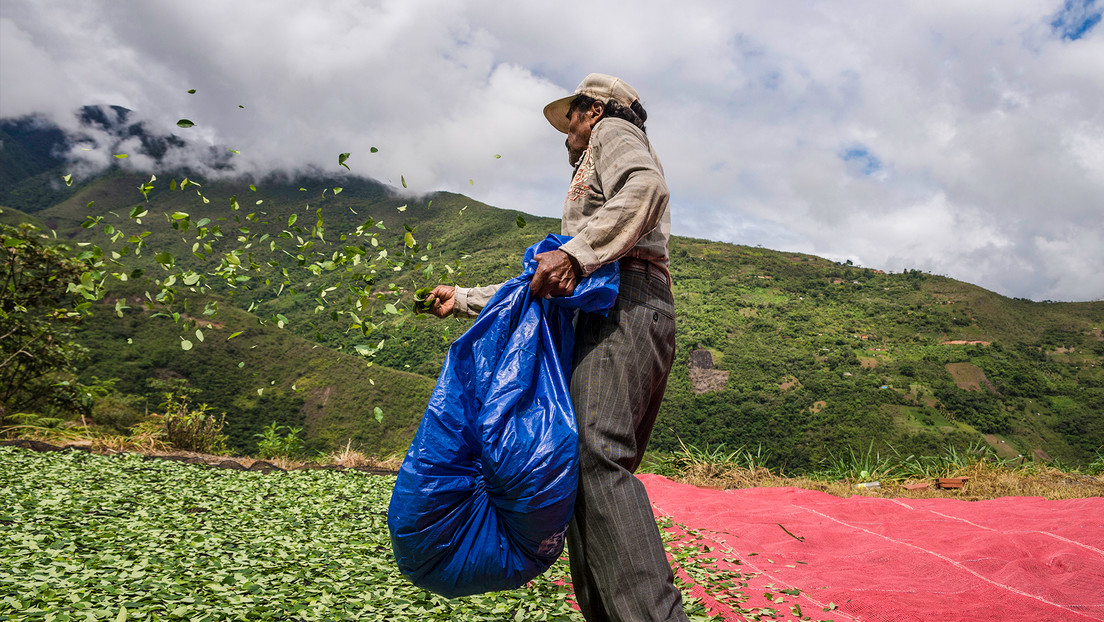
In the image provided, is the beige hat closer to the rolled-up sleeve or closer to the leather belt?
the leather belt

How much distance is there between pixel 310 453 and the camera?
322 inches

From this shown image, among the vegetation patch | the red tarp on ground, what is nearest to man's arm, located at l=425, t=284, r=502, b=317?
the red tarp on ground

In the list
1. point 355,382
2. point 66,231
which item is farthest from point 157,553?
point 66,231

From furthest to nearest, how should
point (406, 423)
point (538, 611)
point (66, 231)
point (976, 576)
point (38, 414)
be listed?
point (66, 231) → point (406, 423) → point (38, 414) → point (976, 576) → point (538, 611)

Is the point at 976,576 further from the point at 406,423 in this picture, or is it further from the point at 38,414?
the point at 38,414

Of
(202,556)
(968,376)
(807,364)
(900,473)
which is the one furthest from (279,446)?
(968,376)

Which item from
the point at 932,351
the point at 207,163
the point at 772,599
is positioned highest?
the point at 207,163

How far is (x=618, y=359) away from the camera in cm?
135

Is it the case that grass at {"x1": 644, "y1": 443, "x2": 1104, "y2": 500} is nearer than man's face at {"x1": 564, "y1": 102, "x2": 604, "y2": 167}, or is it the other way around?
man's face at {"x1": 564, "y1": 102, "x2": 604, "y2": 167}

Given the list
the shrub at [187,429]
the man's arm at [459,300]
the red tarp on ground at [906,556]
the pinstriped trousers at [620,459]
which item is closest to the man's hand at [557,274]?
the pinstriped trousers at [620,459]

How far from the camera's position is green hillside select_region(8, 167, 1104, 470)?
9.61 metres

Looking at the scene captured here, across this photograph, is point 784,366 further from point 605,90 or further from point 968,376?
point 605,90

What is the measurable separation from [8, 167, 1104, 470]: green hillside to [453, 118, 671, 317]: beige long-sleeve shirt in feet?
20.2

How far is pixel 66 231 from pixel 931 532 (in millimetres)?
29007
